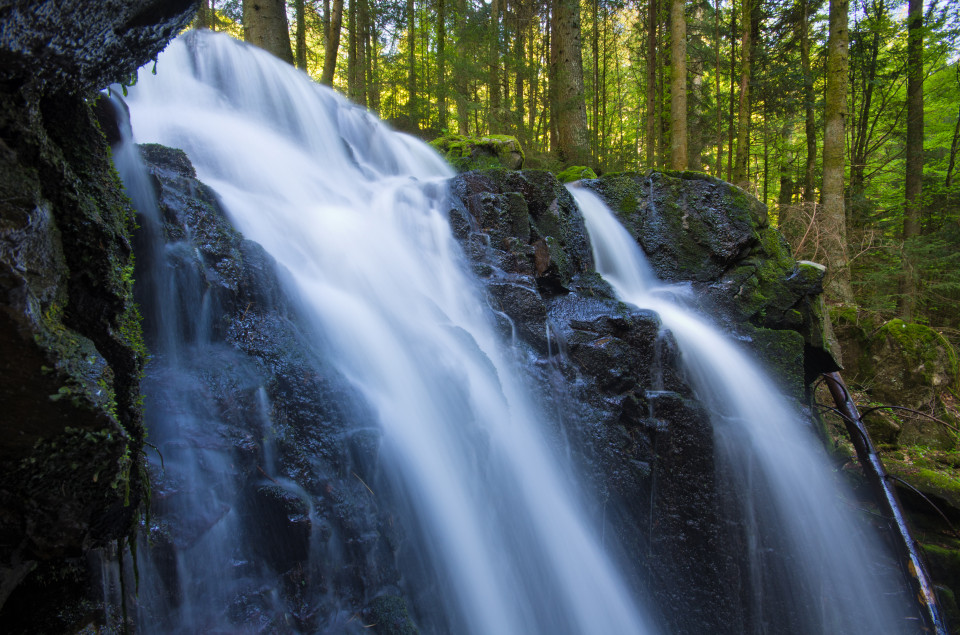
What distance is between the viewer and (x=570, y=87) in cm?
939

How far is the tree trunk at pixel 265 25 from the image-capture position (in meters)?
8.88

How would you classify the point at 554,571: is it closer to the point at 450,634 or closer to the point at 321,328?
the point at 450,634

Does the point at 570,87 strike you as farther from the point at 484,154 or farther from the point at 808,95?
the point at 808,95

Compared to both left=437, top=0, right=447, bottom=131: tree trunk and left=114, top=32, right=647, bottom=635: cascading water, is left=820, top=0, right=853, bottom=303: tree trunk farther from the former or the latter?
left=437, top=0, right=447, bottom=131: tree trunk

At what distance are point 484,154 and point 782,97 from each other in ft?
27.9

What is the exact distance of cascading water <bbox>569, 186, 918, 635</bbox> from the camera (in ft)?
12.2

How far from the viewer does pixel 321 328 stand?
345 centimetres

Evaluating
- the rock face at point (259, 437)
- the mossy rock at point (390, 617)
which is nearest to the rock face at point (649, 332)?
the mossy rock at point (390, 617)

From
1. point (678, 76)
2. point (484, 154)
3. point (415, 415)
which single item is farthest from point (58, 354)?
point (678, 76)

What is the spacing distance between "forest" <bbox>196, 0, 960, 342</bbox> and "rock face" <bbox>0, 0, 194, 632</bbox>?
832 centimetres

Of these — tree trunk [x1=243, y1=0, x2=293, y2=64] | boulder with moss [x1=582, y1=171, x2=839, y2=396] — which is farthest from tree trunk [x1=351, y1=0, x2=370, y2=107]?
boulder with moss [x1=582, y1=171, x2=839, y2=396]

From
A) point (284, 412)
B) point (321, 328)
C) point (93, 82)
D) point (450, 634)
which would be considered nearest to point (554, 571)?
point (450, 634)

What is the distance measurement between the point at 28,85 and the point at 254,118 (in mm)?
6991

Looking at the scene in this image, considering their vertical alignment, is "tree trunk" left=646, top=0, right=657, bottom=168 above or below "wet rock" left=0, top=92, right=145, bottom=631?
above
